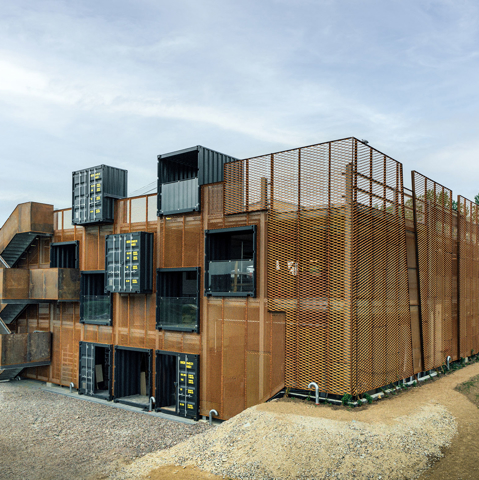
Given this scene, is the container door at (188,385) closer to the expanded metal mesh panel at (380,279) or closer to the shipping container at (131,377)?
the shipping container at (131,377)

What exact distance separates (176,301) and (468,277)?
18.4 m

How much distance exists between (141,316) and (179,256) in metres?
4.00

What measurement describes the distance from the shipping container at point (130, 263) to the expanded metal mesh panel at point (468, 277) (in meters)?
17.7

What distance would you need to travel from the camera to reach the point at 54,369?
29266 millimetres

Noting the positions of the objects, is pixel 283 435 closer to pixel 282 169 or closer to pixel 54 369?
pixel 282 169

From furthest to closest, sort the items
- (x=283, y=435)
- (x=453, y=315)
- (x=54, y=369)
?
(x=54, y=369) → (x=453, y=315) → (x=283, y=435)

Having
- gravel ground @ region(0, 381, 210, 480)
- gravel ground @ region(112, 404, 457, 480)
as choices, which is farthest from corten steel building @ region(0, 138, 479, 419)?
gravel ground @ region(112, 404, 457, 480)

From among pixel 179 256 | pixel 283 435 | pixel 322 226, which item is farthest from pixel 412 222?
pixel 283 435

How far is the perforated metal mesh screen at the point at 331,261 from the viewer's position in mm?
17344

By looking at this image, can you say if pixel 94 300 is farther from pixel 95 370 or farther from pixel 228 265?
pixel 228 265

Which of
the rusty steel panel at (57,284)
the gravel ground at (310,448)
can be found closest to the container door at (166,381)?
the gravel ground at (310,448)

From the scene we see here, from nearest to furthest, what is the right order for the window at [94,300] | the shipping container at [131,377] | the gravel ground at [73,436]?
the gravel ground at [73,436] < the shipping container at [131,377] < the window at [94,300]

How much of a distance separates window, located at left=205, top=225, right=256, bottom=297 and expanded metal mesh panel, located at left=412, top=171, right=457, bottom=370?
848 cm

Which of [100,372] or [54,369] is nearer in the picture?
[100,372]
